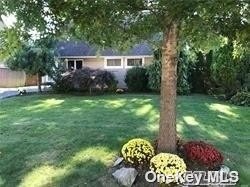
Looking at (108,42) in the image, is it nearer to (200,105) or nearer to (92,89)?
(200,105)

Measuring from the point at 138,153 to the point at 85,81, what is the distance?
14.6 meters

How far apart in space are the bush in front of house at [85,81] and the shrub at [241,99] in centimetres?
689

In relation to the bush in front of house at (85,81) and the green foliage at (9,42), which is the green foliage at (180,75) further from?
the green foliage at (9,42)

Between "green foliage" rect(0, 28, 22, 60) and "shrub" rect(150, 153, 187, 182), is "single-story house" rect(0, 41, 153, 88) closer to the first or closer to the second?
"green foliage" rect(0, 28, 22, 60)

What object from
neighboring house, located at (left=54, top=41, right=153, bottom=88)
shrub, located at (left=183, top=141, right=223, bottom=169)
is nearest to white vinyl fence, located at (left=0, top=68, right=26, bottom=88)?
neighboring house, located at (left=54, top=41, right=153, bottom=88)

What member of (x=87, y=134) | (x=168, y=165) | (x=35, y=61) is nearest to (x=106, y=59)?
(x=35, y=61)

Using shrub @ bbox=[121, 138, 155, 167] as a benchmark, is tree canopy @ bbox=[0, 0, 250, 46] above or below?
above

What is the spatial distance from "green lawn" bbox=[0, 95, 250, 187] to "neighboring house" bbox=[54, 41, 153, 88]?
26.7 feet

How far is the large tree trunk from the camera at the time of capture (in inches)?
317

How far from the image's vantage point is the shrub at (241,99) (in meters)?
17.8

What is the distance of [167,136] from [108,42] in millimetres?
2148

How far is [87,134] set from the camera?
10.8 m

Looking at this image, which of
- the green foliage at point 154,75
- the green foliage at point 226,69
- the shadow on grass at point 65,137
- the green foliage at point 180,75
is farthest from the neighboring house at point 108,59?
the shadow on grass at point 65,137

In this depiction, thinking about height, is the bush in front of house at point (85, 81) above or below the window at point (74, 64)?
below
